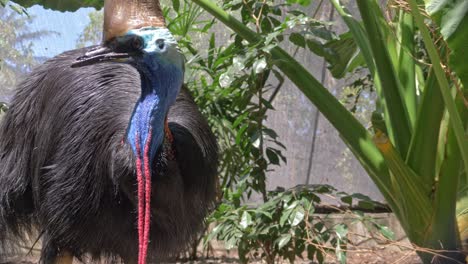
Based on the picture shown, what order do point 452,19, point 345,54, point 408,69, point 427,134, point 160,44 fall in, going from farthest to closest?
point 345,54
point 408,69
point 427,134
point 160,44
point 452,19

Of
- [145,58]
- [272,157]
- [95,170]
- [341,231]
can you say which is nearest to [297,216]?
[341,231]

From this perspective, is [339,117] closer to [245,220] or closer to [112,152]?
[245,220]

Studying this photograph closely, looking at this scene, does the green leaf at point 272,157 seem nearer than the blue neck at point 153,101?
No

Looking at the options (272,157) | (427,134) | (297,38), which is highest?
(297,38)

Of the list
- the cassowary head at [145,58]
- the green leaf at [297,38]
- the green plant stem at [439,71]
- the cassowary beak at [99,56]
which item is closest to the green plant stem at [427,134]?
the green plant stem at [439,71]

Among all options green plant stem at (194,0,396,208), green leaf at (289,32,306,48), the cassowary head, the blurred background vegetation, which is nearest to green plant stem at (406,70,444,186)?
the blurred background vegetation

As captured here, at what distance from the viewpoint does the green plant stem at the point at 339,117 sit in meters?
2.57

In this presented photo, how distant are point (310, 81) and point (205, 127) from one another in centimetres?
45

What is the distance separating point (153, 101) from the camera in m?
1.96

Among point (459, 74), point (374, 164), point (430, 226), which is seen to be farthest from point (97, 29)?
point (459, 74)

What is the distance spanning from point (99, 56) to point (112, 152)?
273 millimetres

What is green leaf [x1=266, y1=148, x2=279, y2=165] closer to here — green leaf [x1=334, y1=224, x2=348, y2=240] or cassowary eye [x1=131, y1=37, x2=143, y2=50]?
green leaf [x1=334, y1=224, x2=348, y2=240]

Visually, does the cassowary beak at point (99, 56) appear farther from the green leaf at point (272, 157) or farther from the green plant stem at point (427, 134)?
the green leaf at point (272, 157)

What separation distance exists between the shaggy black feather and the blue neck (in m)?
0.06
